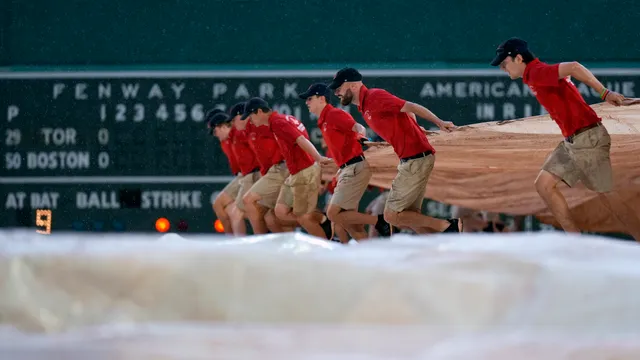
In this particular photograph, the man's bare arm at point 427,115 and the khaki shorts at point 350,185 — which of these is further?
the khaki shorts at point 350,185

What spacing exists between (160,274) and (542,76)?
4226mm

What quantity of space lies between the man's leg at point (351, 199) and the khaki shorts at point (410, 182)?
66cm

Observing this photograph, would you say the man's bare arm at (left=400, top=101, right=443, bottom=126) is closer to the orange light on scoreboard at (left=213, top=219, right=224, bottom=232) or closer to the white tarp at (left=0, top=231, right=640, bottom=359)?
the orange light on scoreboard at (left=213, top=219, right=224, bottom=232)

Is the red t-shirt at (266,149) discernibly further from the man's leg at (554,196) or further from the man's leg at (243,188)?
the man's leg at (554,196)

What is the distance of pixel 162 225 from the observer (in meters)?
9.20

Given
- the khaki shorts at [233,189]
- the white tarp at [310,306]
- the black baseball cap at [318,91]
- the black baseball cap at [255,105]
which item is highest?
the white tarp at [310,306]

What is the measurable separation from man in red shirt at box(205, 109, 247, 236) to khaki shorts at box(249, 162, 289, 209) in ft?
1.37

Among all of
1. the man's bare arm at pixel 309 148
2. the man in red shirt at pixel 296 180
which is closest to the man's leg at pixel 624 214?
the man's bare arm at pixel 309 148

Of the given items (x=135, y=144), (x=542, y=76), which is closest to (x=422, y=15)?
(x=135, y=144)

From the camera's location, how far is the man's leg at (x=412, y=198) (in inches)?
230

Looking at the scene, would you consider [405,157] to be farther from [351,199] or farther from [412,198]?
[351,199]

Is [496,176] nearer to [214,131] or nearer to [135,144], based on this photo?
[214,131]

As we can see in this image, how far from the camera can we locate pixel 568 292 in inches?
43.5

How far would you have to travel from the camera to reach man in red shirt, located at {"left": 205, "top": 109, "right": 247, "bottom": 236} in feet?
26.9
